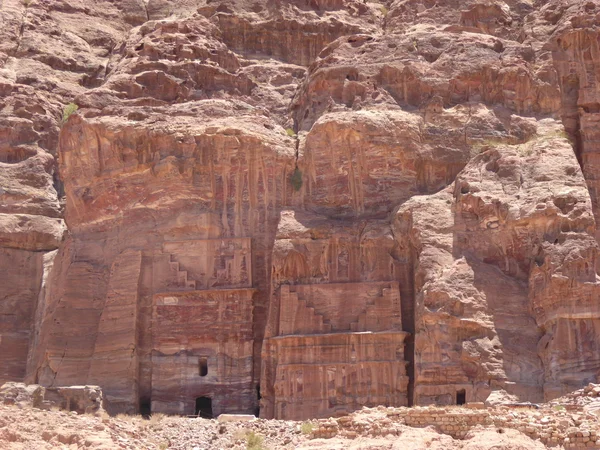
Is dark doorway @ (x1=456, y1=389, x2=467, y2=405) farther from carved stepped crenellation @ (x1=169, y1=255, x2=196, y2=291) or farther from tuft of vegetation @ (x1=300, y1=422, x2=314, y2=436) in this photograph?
carved stepped crenellation @ (x1=169, y1=255, x2=196, y2=291)

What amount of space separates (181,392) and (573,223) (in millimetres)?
13937

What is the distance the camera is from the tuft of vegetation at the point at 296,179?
44.1 m

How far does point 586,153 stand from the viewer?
4416 cm

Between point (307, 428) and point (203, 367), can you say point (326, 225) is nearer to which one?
point (203, 367)

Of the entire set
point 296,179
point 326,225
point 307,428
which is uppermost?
point 296,179

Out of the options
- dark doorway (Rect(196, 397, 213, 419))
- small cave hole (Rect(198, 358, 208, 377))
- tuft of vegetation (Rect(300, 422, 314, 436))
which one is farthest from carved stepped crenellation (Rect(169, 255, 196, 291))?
tuft of vegetation (Rect(300, 422, 314, 436))

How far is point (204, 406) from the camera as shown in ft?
138

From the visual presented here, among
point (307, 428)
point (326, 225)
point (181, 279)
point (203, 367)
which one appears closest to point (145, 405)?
point (203, 367)

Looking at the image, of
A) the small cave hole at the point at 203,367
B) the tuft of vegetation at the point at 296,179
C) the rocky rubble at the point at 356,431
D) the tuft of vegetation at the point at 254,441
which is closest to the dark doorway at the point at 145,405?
the small cave hole at the point at 203,367

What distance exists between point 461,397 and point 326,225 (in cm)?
808

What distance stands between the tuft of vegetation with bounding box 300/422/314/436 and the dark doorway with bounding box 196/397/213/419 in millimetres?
9110

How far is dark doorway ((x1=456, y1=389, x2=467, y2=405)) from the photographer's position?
37.8 m

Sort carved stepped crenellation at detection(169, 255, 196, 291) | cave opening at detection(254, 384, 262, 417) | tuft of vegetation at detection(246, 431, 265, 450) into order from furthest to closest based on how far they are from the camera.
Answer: carved stepped crenellation at detection(169, 255, 196, 291) < cave opening at detection(254, 384, 262, 417) < tuft of vegetation at detection(246, 431, 265, 450)

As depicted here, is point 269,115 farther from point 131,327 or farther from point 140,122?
point 131,327
